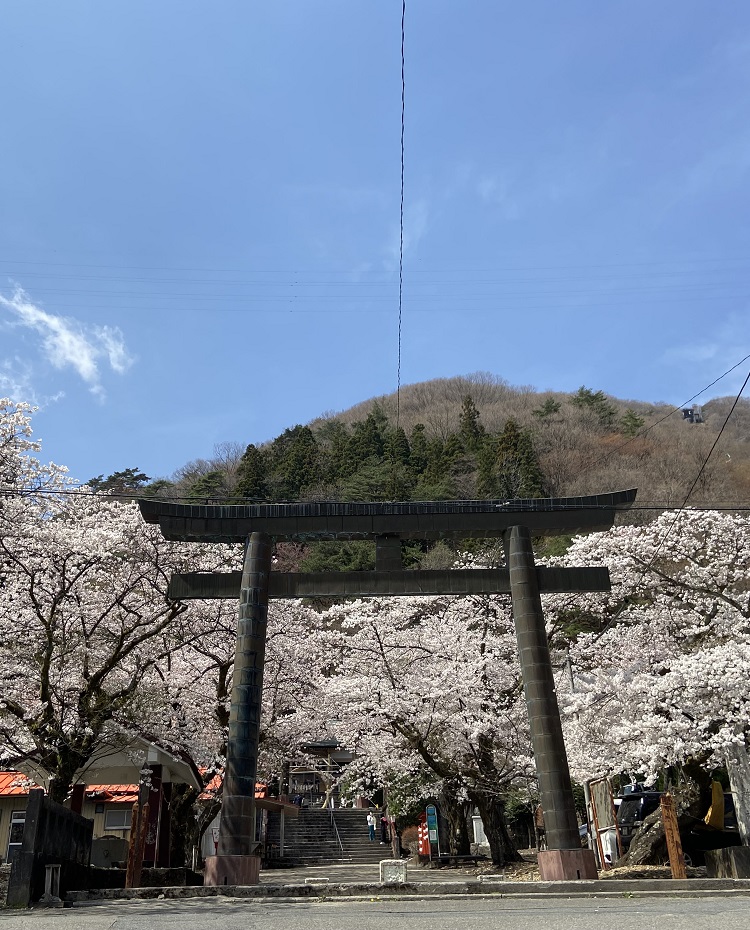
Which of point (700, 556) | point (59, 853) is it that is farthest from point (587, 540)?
point (59, 853)

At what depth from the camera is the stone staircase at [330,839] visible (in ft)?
104

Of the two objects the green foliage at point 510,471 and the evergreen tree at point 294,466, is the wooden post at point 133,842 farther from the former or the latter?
the evergreen tree at point 294,466

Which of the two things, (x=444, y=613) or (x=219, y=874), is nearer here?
(x=219, y=874)

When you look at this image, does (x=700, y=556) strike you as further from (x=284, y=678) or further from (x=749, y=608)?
(x=284, y=678)

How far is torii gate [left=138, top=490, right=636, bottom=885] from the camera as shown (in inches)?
517

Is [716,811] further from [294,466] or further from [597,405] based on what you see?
[597,405]

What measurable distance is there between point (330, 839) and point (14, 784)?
15.9 meters

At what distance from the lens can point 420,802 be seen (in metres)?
33.5

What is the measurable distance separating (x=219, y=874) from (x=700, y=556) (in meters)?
15.2

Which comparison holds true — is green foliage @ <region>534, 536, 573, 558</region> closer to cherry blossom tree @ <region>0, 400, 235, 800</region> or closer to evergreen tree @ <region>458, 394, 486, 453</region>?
evergreen tree @ <region>458, 394, 486, 453</region>

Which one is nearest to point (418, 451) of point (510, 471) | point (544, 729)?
point (510, 471)

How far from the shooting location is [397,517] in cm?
1494

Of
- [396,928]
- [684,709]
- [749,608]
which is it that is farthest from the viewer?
[749,608]

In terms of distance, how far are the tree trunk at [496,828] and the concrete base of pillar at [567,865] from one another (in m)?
8.52
